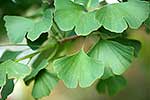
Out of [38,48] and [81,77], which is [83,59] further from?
[38,48]

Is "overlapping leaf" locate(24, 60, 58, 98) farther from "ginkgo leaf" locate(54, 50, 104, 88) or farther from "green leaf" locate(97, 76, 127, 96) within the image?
"green leaf" locate(97, 76, 127, 96)

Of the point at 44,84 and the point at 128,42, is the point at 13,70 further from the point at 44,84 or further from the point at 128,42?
the point at 128,42

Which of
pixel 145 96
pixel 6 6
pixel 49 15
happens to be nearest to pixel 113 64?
pixel 49 15

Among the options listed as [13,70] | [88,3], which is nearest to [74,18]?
[88,3]

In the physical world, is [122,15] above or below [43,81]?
above

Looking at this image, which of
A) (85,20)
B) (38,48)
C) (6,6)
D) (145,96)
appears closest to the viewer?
(85,20)

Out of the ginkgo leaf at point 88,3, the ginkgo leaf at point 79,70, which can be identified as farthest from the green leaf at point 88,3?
the ginkgo leaf at point 79,70

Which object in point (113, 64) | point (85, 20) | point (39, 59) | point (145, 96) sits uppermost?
point (85, 20)

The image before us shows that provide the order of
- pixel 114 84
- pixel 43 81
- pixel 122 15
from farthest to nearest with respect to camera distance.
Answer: pixel 114 84
pixel 43 81
pixel 122 15
